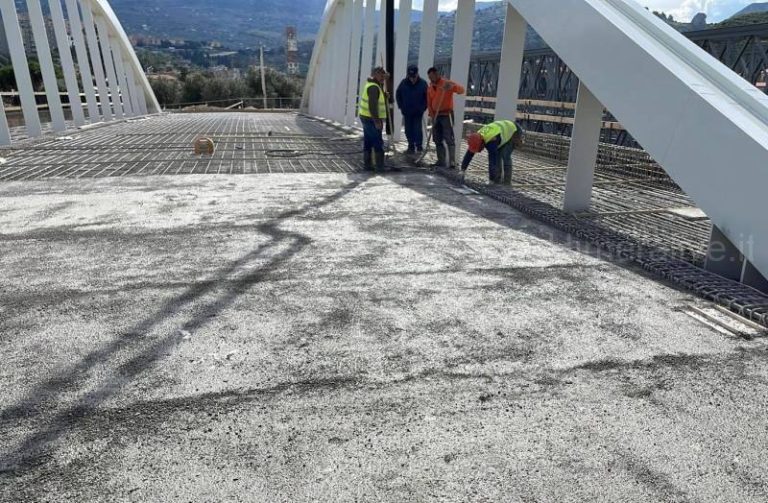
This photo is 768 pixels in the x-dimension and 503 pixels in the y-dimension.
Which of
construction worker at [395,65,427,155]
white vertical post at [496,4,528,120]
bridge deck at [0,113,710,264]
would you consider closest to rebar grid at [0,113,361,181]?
bridge deck at [0,113,710,264]

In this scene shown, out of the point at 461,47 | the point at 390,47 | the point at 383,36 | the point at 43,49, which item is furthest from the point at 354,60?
the point at 43,49

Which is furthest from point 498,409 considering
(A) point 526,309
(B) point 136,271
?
(B) point 136,271

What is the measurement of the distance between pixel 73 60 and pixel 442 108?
12.5 m

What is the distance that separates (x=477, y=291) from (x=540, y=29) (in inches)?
145

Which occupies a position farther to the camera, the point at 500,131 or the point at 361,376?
the point at 500,131

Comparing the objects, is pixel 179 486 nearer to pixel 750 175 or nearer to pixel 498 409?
pixel 498 409

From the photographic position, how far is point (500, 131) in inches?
262

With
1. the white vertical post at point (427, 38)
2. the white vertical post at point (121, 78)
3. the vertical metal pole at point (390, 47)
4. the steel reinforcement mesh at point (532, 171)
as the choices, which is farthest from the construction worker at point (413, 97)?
the white vertical post at point (121, 78)

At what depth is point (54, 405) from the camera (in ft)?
7.08

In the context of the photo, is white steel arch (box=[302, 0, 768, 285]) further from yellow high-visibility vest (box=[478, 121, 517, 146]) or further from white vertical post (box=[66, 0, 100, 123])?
white vertical post (box=[66, 0, 100, 123])

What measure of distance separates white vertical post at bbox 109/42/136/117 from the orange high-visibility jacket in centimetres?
1552

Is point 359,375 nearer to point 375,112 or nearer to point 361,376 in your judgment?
point 361,376

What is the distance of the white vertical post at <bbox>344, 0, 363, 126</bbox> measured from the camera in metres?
13.6

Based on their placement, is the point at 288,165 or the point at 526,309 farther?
the point at 288,165
